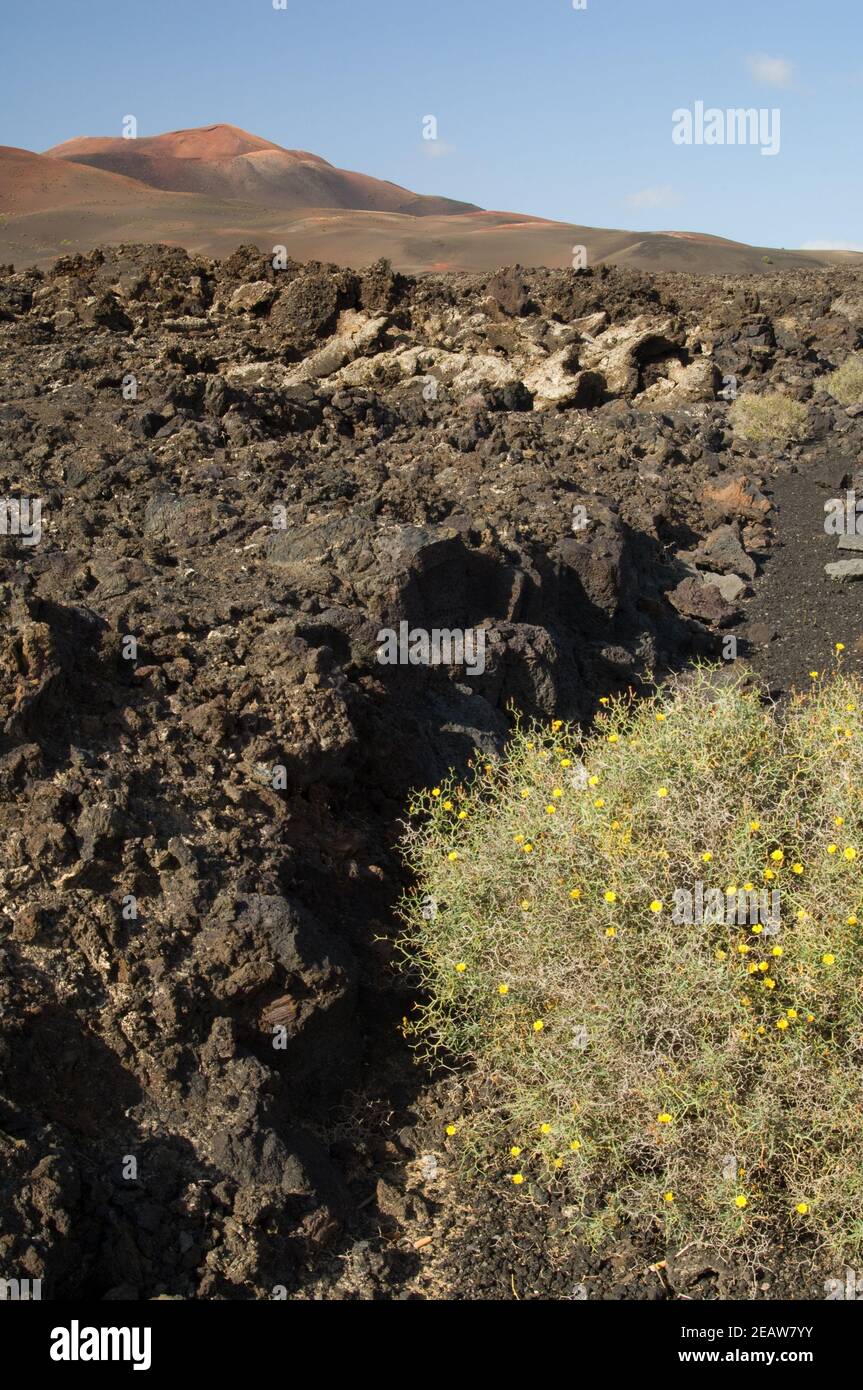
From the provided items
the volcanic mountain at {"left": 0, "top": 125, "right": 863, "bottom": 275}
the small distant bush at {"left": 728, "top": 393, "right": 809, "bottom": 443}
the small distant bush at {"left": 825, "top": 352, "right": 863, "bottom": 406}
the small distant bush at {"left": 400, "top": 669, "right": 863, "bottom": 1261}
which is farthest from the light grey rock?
the volcanic mountain at {"left": 0, "top": 125, "right": 863, "bottom": 275}

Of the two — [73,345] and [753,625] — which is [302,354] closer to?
[73,345]

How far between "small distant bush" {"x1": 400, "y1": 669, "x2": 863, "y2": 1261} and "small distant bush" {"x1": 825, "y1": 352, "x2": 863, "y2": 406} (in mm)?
9936

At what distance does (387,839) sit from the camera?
4.86m

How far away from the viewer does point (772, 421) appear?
11.9 meters

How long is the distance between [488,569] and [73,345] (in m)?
4.89

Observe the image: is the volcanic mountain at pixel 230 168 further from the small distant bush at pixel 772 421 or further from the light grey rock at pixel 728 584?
the light grey rock at pixel 728 584

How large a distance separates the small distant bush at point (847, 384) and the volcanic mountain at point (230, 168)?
57.3 meters

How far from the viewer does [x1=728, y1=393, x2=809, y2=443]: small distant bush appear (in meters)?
11.8

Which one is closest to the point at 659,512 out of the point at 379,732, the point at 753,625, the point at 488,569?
the point at 753,625

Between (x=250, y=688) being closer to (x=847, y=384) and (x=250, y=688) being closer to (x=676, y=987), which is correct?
(x=676, y=987)

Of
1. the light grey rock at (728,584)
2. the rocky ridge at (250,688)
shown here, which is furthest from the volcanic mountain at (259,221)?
the light grey rock at (728,584)

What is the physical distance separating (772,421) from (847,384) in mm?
1676

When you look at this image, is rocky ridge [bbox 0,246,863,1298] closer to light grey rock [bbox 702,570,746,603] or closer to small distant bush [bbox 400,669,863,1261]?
light grey rock [bbox 702,570,746,603]

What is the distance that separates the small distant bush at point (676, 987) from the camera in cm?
323
